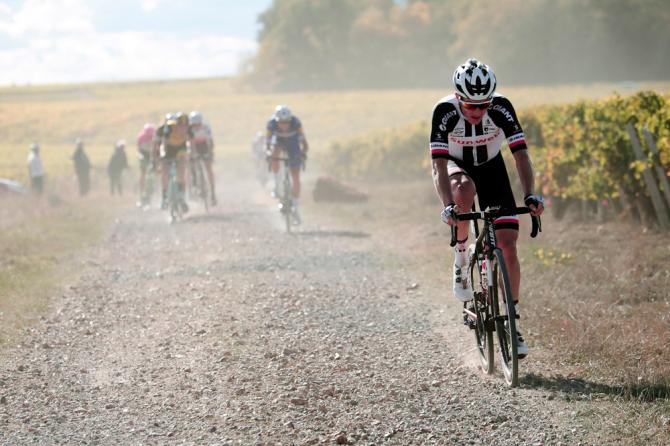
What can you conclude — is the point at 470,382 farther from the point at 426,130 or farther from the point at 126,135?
the point at 126,135

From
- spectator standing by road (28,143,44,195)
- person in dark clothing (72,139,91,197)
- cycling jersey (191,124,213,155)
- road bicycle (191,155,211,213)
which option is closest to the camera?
cycling jersey (191,124,213,155)

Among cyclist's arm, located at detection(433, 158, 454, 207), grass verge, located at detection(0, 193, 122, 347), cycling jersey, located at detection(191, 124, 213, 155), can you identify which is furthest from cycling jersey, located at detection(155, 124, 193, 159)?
cyclist's arm, located at detection(433, 158, 454, 207)

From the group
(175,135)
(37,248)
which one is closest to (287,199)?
(175,135)

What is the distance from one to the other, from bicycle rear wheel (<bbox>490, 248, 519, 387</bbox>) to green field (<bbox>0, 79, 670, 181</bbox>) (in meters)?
42.5

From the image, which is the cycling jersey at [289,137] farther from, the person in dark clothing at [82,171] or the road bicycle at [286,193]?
the person in dark clothing at [82,171]

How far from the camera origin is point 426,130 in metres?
32.9

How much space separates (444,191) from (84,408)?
3.02m

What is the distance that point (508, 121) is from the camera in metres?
6.93

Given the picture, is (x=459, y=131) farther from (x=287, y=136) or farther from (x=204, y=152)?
(x=204, y=152)

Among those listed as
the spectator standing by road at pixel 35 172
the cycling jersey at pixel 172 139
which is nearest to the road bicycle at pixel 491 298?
the cycling jersey at pixel 172 139

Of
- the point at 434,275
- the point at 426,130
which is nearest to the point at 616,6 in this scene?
the point at 426,130

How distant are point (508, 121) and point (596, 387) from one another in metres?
2.02

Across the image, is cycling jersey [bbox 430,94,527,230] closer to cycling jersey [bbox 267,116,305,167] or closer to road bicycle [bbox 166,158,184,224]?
cycling jersey [bbox 267,116,305,167]

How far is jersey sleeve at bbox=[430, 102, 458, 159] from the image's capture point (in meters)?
6.95
